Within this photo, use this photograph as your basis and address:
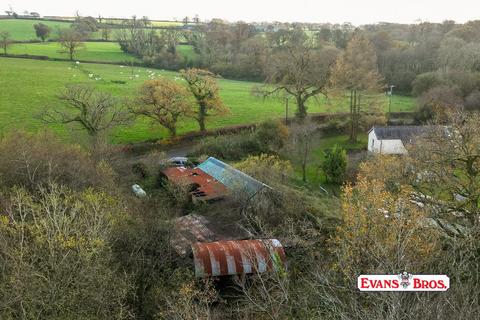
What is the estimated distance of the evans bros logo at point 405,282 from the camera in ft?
28.3

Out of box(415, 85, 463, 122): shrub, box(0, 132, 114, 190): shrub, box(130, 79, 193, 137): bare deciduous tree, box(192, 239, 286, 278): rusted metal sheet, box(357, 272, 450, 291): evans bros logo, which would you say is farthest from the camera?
box(415, 85, 463, 122): shrub

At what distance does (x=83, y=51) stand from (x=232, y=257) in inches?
3555

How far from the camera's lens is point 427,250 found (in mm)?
14305

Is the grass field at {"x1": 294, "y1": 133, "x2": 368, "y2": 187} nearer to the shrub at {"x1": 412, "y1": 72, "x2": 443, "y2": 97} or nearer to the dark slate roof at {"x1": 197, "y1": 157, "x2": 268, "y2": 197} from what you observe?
the dark slate roof at {"x1": 197, "y1": 157, "x2": 268, "y2": 197}

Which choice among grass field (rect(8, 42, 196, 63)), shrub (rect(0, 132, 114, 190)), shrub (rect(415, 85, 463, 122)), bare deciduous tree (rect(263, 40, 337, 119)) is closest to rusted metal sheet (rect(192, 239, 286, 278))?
shrub (rect(0, 132, 114, 190))

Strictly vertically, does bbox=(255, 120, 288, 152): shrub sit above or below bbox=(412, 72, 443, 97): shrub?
below

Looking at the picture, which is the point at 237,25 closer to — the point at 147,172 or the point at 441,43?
the point at 441,43

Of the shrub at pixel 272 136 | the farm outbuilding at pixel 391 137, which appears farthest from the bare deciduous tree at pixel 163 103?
the farm outbuilding at pixel 391 137

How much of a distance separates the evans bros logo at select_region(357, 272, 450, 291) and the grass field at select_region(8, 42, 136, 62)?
93.0 metres

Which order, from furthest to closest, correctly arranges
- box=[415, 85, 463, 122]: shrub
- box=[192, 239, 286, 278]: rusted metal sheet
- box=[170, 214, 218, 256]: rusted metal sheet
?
1. box=[415, 85, 463, 122]: shrub
2. box=[170, 214, 218, 256]: rusted metal sheet
3. box=[192, 239, 286, 278]: rusted metal sheet

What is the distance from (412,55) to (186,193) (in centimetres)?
6181

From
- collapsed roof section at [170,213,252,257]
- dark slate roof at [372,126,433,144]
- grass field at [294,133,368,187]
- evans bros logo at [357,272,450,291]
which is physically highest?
evans bros logo at [357,272,450,291]

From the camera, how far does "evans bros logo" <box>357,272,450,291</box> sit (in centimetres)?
862

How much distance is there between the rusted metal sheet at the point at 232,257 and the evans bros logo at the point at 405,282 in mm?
9785
